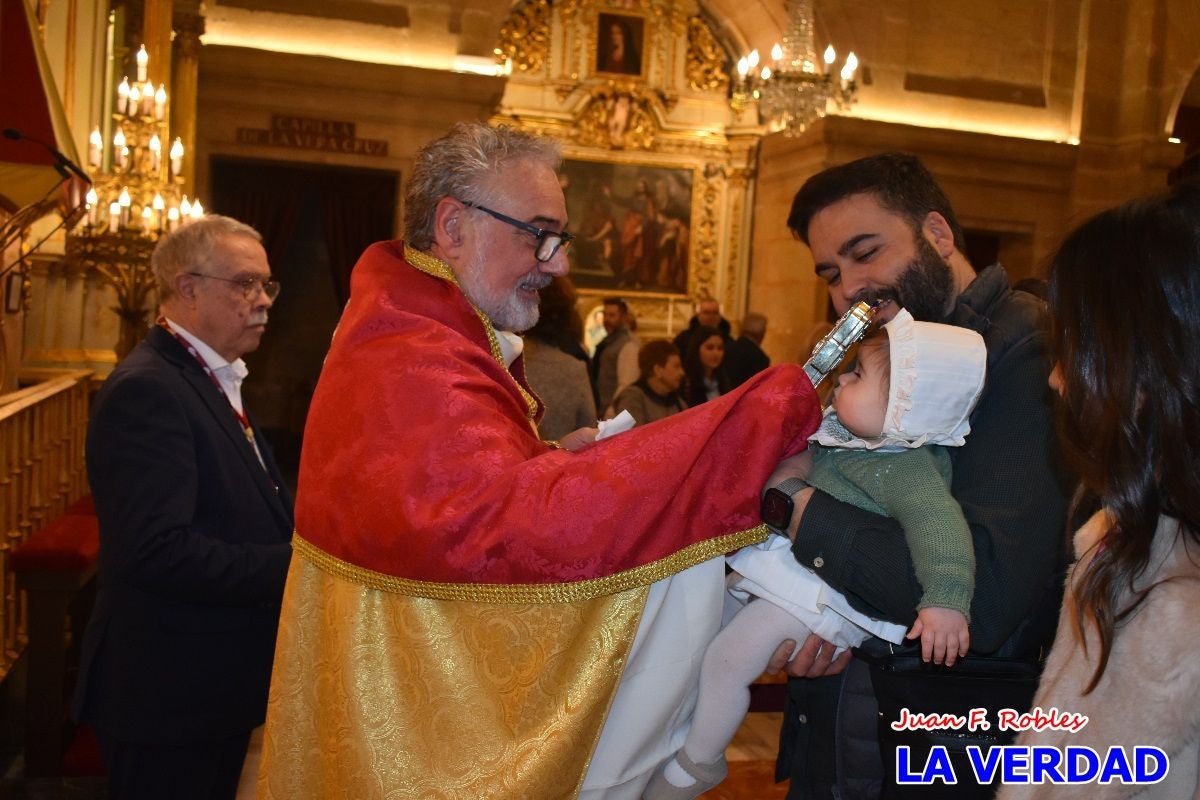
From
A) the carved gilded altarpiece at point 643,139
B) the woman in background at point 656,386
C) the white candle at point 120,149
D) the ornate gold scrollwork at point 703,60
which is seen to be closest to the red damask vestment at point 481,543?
the woman in background at point 656,386

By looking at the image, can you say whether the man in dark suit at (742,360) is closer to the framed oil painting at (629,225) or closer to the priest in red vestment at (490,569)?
the framed oil painting at (629,225)

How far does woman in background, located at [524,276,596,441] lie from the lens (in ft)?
15.4

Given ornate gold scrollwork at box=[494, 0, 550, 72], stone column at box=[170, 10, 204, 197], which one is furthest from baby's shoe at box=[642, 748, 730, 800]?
ornate gold scrollwork at box=[494, 0, 550, 72]

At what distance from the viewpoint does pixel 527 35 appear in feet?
41.8

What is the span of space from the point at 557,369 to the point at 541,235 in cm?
244

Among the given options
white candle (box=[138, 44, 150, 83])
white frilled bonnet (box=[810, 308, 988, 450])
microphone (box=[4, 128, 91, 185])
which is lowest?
white frilled bonnet (box=[810, 308, 988, 450])

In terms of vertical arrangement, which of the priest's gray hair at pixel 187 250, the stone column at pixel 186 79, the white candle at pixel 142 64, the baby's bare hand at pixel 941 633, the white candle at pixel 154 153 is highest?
the stone column at pixel 186 79

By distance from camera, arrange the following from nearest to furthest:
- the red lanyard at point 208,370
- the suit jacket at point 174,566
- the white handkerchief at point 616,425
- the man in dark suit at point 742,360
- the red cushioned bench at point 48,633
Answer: the white handkerchief at point 616,425, the suit jacket at point 174,566, the red lanyard at point 208,370, the red cushioned bench at point 48,633, the man in dark suit at point 742,360

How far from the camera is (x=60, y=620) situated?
13.1 feet

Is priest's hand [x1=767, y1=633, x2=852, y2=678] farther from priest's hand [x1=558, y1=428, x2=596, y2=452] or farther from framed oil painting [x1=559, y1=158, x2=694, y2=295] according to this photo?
framed oil painting [x1=559, y1=158, x2=694, y2=295]

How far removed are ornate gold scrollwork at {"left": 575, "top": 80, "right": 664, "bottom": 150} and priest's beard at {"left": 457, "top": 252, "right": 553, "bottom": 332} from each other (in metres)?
10.7

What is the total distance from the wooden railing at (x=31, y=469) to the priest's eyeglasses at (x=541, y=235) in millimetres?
2704

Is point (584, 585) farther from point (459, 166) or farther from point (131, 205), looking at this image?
point (131, 205)

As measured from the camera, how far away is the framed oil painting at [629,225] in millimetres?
12672
